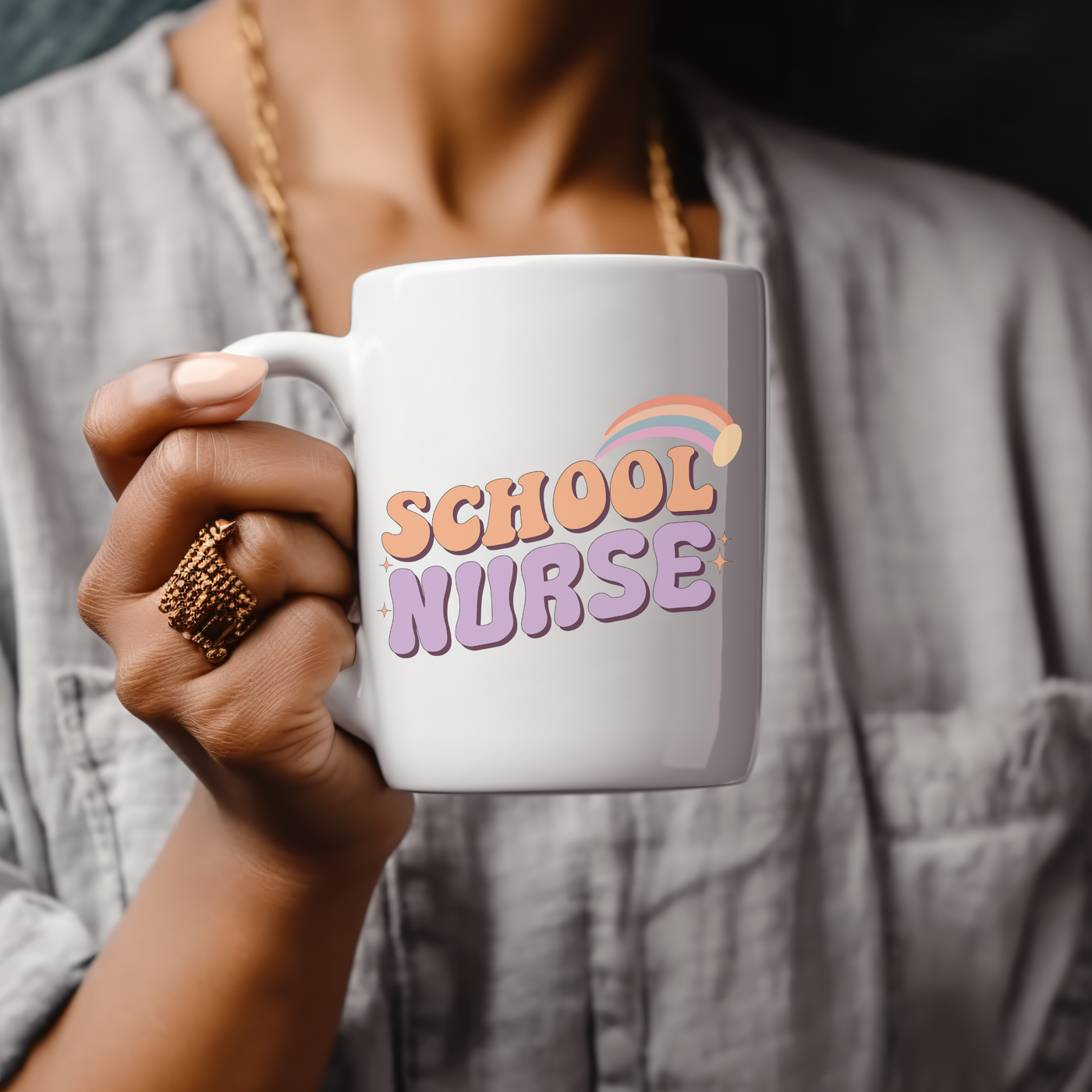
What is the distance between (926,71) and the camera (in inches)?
48.8

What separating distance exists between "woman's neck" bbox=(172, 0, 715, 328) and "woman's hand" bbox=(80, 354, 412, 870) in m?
0.42

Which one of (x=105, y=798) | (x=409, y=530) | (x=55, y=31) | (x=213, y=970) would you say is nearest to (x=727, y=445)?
(x=409, y=530)

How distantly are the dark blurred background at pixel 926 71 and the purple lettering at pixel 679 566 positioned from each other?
3.11 feet

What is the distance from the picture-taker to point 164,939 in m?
0.62

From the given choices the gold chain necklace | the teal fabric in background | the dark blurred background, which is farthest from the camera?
the dark blurred background

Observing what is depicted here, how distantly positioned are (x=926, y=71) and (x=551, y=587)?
1022mm

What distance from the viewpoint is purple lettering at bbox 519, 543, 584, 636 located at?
0.46 m

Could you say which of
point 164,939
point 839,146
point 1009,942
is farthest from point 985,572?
point 164,939

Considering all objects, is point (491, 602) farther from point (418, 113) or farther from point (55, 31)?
point (55, 31)

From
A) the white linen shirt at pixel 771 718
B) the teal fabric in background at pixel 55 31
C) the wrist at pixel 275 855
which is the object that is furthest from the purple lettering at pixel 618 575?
the teal fabric in background at pixel 55 31

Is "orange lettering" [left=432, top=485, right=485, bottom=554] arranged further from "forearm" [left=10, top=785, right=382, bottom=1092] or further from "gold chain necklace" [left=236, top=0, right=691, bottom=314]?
"gold chain necklace" [left=236, top=0, right=691, bottom=314]

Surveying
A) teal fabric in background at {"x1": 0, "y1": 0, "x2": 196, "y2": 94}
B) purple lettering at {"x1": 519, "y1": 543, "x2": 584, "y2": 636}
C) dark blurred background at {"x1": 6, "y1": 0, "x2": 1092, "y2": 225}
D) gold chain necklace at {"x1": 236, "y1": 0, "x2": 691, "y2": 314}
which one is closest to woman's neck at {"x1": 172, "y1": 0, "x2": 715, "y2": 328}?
gold chain necklace at {"x1": 236, "y1": 0, "x2": 691, "y2": 314}

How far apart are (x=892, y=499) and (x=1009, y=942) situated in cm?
38

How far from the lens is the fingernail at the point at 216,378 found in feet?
1.56
